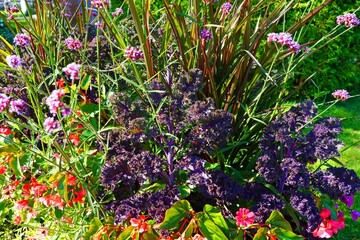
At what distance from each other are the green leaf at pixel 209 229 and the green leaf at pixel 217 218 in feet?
0.07

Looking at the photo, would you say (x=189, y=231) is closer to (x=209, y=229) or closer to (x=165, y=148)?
(x=209, y=229)

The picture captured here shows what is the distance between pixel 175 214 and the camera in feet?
5.43

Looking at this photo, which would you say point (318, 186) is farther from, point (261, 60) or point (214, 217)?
point (261, 60)

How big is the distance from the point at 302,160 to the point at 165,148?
0.54 m

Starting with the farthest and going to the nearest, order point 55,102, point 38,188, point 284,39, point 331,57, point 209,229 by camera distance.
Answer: point 331,57 → point 38,188 → point 284,39 → point 209,229 → point 55,102

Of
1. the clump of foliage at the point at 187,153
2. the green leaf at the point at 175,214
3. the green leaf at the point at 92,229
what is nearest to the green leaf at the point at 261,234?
the clump of foliage at the point at 187,153

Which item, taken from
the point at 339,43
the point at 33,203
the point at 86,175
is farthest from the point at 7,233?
the point at 339,43

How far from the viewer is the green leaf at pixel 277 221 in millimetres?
1699

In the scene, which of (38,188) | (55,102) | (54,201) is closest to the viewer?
(55,102)

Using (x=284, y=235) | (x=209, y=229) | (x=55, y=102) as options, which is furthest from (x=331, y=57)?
(x=55, y=102)

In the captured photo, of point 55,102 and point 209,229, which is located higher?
point 55,102

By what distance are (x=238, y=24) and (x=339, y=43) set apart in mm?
3758

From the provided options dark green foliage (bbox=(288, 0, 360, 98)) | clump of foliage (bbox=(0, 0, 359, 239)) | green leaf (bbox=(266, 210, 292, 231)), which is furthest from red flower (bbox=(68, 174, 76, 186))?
dark green foliage (bbox=(288, 0, 360, 98))

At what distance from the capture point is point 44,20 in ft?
8.08
